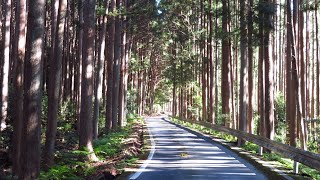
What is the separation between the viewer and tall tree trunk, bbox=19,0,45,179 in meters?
10.5

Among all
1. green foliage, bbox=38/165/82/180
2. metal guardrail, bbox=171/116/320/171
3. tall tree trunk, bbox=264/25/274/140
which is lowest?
green foliage, bbox=38/165/82/180

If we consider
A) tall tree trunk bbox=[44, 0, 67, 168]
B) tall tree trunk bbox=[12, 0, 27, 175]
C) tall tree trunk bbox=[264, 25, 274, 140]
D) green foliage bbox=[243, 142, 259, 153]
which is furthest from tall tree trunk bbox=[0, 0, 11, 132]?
tall tree trunk bbox=[264, 25, 274, 140]

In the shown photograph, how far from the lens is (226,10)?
997 inches

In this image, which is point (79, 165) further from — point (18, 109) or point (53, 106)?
point (18, 109)

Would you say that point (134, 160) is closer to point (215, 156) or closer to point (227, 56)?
point (215, 156)

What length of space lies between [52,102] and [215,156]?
6174 mm

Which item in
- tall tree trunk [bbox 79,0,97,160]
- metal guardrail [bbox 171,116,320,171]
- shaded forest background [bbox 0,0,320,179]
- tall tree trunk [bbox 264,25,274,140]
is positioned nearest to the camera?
metal guardrail [bbox 171,116,320,171]

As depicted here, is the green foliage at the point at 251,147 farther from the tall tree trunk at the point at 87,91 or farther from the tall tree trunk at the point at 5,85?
the tall tree trunk at the point at 5,85

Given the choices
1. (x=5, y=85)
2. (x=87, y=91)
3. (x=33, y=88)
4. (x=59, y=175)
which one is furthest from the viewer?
(x=5, y=85)

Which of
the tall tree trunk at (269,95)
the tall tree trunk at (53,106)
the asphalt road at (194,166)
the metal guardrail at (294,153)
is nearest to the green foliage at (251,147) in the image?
the tall tree trunk at (269,95)

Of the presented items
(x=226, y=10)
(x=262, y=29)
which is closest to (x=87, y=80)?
(x=262, y=29)

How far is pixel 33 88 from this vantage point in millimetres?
10609

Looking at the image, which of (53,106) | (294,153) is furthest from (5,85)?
(294,153)

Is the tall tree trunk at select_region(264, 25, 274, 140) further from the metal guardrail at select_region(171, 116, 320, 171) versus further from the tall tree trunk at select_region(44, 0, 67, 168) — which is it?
the tall tree trunk at select_region(44, 0, 67, 168)
